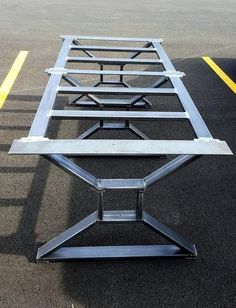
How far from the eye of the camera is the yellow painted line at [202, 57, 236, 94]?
19.4 ft

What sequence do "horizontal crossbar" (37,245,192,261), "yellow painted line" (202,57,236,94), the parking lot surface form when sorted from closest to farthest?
the parking lot surface, "horizontal crossbar" (37,245,192,261), "yellow painted line" (202,57,236,94)

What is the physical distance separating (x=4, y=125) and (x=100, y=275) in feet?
8.43

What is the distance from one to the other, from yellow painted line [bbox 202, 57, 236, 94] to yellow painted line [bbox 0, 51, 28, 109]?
345 centimetres

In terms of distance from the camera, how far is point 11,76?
594 cm

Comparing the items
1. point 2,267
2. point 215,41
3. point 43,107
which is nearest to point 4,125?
point 43,107

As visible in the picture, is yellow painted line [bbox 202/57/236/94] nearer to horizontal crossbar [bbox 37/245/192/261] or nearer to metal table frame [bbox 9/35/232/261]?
metal table frame [bbox 9/35/232/261]

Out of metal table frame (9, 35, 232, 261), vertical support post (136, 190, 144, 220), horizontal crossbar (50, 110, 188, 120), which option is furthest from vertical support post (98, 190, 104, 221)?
horizontal crossbar (50, 110, 188, 120)

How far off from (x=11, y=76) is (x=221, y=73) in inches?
142

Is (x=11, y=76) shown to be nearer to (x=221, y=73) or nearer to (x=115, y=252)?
A: (x=221, y=73)

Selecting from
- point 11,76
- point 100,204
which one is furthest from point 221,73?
point 100,204

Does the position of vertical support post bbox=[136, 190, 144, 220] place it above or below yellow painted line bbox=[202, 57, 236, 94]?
above

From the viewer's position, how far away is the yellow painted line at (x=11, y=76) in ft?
17.2

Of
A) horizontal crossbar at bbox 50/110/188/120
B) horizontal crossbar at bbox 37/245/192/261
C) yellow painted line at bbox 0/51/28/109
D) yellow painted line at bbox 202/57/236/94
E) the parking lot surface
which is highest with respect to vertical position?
horizontal crossbar at bbox 50/110/188/120

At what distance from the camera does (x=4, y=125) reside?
174 inches
